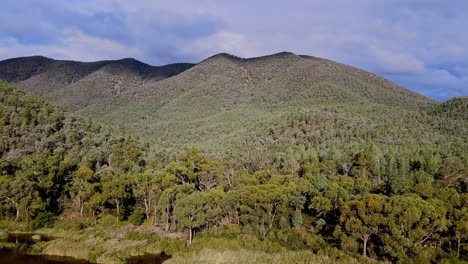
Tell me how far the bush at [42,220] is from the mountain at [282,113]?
33.7 meters

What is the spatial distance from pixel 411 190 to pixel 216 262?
112 ft

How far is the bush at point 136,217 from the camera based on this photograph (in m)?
53.2

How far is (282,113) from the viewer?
124188mm

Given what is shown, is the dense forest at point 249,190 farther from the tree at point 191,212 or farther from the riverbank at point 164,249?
the riverbank at point 164,249

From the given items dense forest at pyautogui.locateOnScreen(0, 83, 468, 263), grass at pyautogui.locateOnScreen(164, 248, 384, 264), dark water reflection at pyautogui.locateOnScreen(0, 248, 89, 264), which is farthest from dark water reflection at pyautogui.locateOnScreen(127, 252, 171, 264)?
dense forest at pyautogui.locateOnScreen(0, 83, 468, 263)

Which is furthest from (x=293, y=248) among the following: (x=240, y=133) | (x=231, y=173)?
(x=240, y=133)

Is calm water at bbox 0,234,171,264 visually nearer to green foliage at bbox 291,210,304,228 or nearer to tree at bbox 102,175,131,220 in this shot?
tree at bbox 102,175,131,220

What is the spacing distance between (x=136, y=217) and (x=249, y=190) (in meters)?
17.3

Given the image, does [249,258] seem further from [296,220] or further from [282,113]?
[282,113]

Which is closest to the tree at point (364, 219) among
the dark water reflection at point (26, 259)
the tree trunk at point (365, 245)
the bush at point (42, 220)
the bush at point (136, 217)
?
the tree trunk at point (365, 245)

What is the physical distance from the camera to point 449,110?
13400cm

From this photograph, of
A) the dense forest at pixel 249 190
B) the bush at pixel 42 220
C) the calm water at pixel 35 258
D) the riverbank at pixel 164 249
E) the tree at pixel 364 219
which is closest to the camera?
the riverbank at pixel 164 249

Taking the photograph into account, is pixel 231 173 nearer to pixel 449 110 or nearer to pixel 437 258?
pixel 437 258

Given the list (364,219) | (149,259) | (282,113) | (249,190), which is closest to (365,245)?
(364,219)
